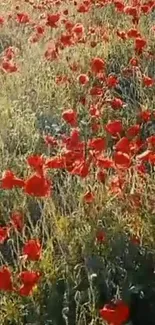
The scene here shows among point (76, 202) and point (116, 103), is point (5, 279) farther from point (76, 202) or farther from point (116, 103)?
point (116, 103)

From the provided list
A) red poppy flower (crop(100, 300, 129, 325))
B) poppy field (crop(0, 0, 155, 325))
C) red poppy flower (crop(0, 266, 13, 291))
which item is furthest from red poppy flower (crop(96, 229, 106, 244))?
red poppy flower (crop(100, 300, 129, 325))

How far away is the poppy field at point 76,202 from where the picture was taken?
2.47m

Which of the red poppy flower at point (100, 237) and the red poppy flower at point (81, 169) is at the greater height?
the red poppy flower at point (81, 169)

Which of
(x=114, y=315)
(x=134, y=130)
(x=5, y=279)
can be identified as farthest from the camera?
(x=134, y=130)

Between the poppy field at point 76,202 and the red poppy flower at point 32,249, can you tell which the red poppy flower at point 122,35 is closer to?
the poppy field at point 76,202

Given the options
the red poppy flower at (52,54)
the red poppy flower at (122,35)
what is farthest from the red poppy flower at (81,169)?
the red poppy flower at (122,35)

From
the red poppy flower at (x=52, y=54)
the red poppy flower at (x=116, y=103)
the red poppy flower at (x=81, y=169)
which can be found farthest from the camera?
the red poppy flower at (x=52, y=54)

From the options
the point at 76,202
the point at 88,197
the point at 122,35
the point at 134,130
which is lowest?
the point at 76,202

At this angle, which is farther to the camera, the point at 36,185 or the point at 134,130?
the point at 134,130

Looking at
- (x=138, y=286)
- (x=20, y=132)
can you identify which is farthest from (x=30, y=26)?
(x=138, y=286)

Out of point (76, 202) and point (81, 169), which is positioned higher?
point (81, 169)

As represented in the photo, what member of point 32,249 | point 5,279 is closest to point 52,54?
point 32,249

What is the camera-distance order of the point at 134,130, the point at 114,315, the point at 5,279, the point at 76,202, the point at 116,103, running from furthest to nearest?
the point at 116,103 → the point at 134,130 → the point at 76,202 → the point at 5,279 → the point at 114,315

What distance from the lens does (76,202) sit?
2984 mm
